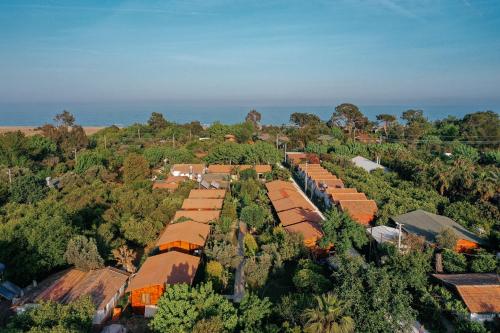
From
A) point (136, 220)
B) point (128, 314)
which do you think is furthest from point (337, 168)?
point (128, 314)

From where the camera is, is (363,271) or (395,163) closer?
(363,271)

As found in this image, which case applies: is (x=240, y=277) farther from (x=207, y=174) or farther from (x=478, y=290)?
(x=207, y=174)

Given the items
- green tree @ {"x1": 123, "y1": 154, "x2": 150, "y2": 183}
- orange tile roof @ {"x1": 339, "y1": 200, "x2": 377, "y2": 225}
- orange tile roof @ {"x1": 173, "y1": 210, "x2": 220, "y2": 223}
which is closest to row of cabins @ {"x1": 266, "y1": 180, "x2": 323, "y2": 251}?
orange tile roof @ {"x1": 339, "y1": 200, "x2": 377, "y2": 225}

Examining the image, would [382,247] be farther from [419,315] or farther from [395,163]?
[395,163]

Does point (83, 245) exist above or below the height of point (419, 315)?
above

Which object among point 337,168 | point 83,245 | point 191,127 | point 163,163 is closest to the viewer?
point 83,245

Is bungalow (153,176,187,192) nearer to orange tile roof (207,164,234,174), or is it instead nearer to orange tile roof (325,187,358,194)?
orange tile roof (207,164,234,174)

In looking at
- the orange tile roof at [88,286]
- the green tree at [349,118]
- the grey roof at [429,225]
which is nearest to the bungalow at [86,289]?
the orange tile roof at [88,286]
